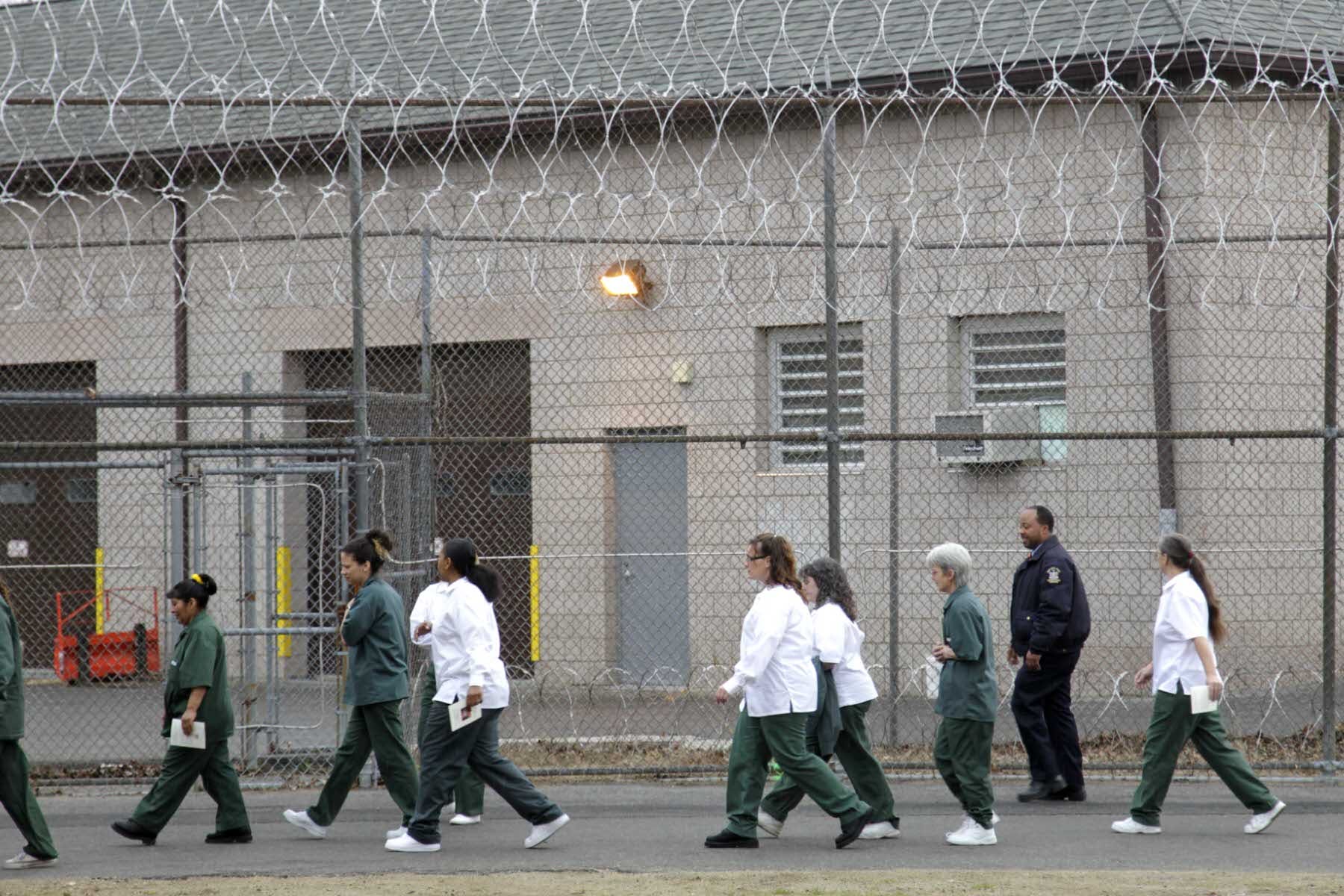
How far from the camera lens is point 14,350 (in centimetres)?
1783

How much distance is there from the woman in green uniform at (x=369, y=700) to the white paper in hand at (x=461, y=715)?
0.55 meters

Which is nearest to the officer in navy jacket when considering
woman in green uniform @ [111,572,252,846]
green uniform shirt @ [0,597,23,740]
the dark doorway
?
woman in green uniform @ [111,572,252,846]

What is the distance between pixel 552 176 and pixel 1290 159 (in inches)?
218

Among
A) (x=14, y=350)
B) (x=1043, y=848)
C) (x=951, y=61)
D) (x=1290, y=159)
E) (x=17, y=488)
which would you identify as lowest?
(x=1043, y=848)

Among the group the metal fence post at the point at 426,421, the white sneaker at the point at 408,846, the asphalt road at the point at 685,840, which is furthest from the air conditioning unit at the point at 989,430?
the white sneaker at the point at 408,846

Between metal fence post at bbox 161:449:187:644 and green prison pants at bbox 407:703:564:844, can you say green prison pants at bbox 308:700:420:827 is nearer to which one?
green prison pants at bbox 407:703:564:844

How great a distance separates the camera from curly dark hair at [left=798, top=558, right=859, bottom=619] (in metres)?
8.53

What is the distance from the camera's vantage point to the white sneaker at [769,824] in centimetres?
A: 852

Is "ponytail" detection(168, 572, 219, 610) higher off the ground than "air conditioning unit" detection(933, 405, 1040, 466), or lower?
lower

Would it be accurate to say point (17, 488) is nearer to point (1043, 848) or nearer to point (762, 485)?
point (762, 485)

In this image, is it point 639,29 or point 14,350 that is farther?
point 14,350

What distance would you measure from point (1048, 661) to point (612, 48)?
24.1 ft

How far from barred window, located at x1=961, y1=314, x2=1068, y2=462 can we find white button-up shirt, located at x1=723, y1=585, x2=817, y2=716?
4.84m

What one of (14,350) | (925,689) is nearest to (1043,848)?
(925,689)
